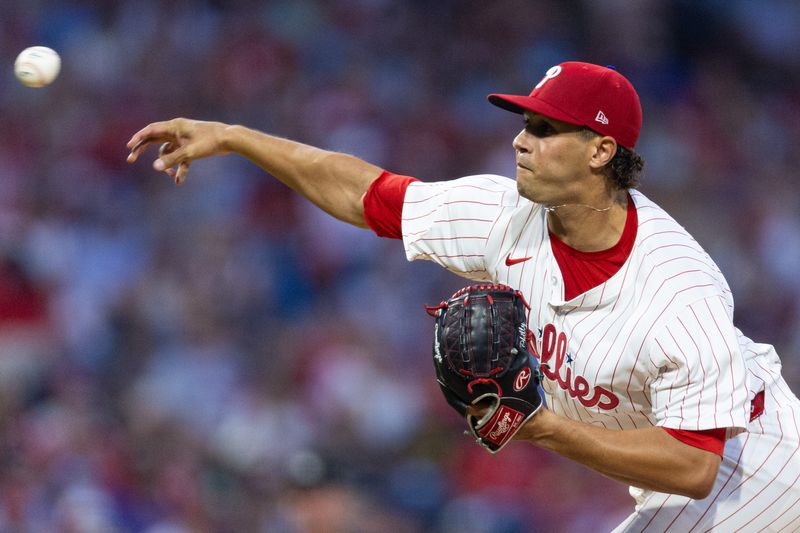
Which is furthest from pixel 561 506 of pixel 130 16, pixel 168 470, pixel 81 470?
pixel 130 16

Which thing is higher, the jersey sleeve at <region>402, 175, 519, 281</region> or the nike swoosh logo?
the jersey sleeve at <region>402, 175, 519, 281</region>

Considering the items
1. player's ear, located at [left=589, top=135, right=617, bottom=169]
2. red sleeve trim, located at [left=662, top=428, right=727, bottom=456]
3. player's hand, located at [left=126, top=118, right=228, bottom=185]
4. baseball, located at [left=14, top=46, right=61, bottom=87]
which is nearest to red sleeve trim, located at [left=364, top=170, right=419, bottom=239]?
player's hand, located at [left=126, top=118, right=228, bottom=185]

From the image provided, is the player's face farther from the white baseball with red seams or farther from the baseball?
the baseball

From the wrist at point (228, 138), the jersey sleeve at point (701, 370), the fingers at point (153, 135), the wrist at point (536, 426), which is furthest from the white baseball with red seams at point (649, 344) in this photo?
the fingers at point (153, 135)

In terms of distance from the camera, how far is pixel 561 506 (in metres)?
5.86

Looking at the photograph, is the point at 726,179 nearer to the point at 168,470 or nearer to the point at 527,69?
the point at 527,69

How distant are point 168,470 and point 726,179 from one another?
15.4ft

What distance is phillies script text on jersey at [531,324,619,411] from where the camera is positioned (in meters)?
3.01

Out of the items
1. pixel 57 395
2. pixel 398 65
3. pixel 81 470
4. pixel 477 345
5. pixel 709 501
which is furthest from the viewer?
pixel 398 65

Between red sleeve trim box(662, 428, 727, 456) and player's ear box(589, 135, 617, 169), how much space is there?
79 centimetres

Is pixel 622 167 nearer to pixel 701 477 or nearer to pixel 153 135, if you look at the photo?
pixel 701 477

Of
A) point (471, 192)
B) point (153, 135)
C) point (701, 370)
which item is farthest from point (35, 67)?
point (701, 370)

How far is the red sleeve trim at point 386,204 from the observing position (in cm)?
333

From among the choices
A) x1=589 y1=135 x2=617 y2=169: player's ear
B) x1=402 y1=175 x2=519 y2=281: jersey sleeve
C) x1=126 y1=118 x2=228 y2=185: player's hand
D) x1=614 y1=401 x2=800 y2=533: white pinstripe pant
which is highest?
x1=589 y1=135 x2=617 y2=169: player's ear
